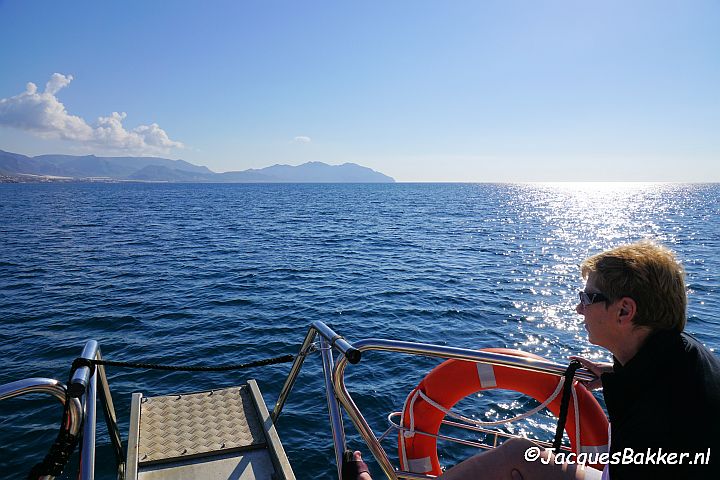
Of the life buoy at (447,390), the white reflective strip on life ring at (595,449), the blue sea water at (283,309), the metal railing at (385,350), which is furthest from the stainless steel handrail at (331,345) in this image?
the blue sea water at (283,309)

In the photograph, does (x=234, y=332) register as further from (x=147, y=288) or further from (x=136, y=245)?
(x=136, y=245)

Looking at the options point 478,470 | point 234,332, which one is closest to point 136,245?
point 234,332

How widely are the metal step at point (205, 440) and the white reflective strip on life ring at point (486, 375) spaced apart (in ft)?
4.39

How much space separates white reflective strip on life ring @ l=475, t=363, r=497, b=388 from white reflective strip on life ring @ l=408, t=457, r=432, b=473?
2.04ft

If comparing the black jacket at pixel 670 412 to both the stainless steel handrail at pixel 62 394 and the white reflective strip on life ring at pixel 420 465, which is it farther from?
the stainless steel handrail at pixel 62 394

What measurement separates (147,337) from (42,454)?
388cm

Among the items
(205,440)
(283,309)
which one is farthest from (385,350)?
(283,309)

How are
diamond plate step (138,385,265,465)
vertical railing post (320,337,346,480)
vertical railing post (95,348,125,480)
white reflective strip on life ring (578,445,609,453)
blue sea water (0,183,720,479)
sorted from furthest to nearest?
blue sea water (0,183,720,479) < diamond plate step (138,385,265,465) < vertical railing post (95,348,125,480) < white reflective strip on life ring (578,445,609,453) < vertical railing post (320,337,346,480)

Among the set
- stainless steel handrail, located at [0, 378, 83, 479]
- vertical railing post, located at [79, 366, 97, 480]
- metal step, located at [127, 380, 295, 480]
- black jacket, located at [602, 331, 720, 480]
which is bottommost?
metal step, located at [127, 380, 295, 480]

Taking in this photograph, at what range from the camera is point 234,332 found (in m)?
9.73

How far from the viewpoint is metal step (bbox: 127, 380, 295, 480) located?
9.65 ft

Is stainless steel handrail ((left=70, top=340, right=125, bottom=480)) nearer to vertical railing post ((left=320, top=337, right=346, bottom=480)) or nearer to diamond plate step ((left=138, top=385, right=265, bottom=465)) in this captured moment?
vertical railing post ((left=320, top=337, right=346, bottom=480))

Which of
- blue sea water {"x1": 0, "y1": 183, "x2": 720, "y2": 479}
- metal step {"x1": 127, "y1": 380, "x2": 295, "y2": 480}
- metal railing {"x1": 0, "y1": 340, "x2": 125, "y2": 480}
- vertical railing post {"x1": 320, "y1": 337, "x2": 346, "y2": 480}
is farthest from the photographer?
blue sea water {"x1": 0, "y1": 183, "x2": 720, "y2": 479}

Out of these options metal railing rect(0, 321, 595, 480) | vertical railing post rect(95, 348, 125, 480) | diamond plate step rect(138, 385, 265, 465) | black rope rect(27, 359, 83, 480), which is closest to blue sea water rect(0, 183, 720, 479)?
diamond plate step rect(138, 385, 265, 465)
